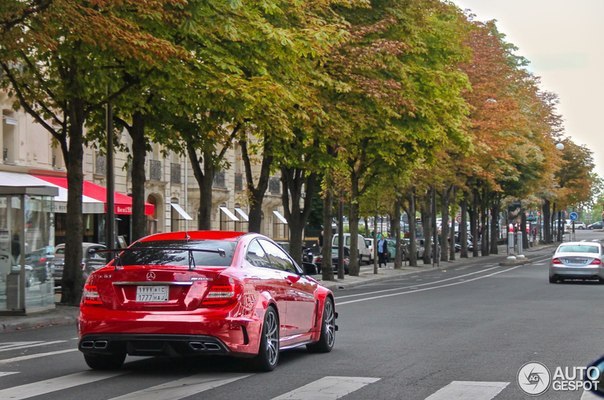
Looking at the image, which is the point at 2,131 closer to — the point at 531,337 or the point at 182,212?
the point at 182,212

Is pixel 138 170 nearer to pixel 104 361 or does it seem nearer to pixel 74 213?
pixel 74 213

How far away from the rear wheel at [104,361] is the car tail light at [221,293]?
1443 millimetres

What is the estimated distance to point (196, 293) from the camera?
11367 millimetres

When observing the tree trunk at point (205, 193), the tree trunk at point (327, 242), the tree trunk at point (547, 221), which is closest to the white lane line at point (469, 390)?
the tree trunk at point (205, 193)

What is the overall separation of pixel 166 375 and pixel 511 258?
2109 inches

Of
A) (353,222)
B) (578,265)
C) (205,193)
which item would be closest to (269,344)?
(205,193)

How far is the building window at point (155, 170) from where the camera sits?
56188 mm

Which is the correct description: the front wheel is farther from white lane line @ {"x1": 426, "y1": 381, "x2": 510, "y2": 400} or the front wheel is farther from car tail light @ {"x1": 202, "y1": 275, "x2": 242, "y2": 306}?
white lane line @ {"x1": 426, "y1": 381, "x2": 510, "y2": 400}

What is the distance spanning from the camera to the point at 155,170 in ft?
186

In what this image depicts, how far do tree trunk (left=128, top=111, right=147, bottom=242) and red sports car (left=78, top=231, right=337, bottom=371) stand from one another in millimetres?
14711

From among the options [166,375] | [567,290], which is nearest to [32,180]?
[567,290]

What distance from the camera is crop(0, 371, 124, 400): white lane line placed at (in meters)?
10.2

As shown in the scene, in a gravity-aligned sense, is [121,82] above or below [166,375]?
above

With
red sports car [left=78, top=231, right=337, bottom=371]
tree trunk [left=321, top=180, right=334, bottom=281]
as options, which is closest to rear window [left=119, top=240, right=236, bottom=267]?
red sports car [left=78, top=231, right=337, bottom=371]
